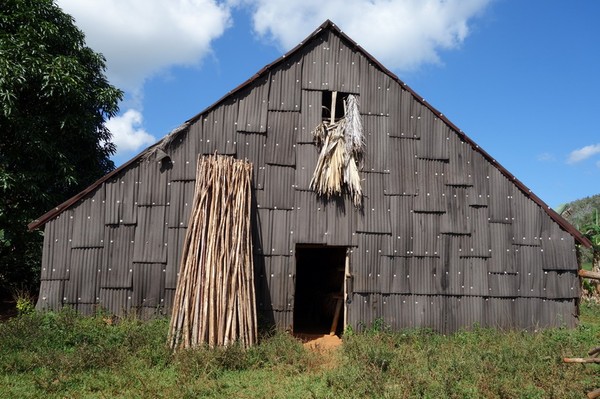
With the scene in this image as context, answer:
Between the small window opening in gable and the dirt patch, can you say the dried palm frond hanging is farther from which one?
the dirt patch

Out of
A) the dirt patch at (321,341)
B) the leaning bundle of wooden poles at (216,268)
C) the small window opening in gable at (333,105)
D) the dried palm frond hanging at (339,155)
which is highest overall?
the small window opening in gable at (333,105)

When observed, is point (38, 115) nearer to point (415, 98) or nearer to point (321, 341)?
point (321, 341)

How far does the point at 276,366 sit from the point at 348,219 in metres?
3.64

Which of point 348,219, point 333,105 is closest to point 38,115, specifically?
point 333,105

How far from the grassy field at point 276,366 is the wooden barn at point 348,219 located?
0.70 metres

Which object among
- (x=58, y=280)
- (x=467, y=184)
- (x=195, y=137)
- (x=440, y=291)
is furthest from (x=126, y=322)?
(x=467, y=184)

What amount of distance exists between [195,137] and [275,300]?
4046mm

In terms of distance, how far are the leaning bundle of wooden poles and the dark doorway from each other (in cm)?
393

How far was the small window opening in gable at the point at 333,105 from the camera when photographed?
33.3 feet

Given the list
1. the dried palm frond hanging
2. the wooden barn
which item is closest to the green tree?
the wooden barn

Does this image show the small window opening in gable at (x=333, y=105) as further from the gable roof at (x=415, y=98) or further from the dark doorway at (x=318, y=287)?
the dark doorway at (x=318, y=287)

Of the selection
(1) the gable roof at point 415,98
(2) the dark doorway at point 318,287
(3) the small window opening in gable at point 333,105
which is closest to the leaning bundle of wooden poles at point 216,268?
(1) the gable roof at point 415,98

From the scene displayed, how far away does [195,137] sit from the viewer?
9.67m

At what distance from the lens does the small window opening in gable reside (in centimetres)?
1014
